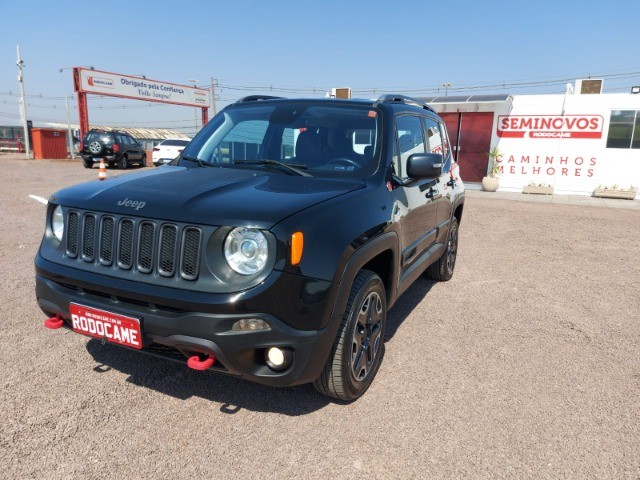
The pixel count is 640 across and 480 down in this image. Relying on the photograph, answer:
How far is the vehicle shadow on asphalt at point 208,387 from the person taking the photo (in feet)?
9.24

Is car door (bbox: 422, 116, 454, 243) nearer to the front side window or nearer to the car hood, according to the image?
the front side window

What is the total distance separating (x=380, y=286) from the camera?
2963 mm

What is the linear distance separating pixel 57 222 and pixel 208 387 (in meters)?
1.37

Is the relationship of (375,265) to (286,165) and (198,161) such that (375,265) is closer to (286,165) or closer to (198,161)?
(286,165)

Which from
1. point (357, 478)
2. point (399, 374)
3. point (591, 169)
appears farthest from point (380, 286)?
point (591, 169)

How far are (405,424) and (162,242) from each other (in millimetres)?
1671

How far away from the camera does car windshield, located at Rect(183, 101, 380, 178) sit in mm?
3232

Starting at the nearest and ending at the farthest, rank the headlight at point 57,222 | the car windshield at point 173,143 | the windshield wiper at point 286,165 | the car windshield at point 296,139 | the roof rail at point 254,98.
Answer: the headlight at point 57,222
the windshield wiper at point 286,165
the car windshield at point 296,139
the roof rail at point 254,98
the car windshield at point 173,143

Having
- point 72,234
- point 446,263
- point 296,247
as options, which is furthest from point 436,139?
point 72,234

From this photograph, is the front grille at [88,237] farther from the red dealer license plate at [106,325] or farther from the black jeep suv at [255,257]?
the red dealer license plate at [106,325]

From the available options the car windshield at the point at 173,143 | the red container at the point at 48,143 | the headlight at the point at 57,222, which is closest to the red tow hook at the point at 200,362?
the headlight at the point at 57,222

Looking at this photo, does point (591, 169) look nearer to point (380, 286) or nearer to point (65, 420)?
point (380, 286)

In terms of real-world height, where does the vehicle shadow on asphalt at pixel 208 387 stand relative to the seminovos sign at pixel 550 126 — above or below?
below

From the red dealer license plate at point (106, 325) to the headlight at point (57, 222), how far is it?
20.8 inches
